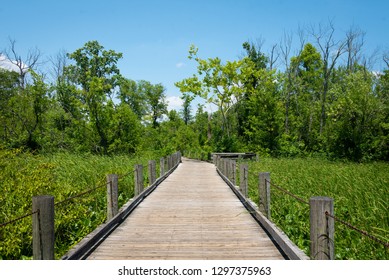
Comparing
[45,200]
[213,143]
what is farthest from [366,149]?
[45,200]

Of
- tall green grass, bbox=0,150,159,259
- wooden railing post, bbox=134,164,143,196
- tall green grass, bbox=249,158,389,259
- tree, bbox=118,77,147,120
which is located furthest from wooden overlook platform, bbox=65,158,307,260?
tree, bbox=118,77,147,120

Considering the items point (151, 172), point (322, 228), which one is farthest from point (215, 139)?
point (322, 228)

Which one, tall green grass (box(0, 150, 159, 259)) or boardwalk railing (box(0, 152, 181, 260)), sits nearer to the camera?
boardwalk railing (box(0, 152, 181, 260))

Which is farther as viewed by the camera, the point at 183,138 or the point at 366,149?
the point at 183,138

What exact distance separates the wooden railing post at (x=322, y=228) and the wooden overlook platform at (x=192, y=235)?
49cm

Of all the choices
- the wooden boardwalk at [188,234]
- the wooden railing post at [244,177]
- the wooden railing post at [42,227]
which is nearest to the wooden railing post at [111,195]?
the wooden boardwalk at [188,234]

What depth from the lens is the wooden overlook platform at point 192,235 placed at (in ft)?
17.6

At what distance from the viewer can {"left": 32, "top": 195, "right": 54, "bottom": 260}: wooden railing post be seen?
167 inches

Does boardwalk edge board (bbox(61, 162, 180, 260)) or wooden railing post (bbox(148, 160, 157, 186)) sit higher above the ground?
wooden railing post (bbox(148, 160, 157, 186))

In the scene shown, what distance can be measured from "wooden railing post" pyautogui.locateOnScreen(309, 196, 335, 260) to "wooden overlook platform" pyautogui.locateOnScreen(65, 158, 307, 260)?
0.49m

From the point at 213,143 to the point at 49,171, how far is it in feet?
75.3

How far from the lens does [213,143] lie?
115 feet

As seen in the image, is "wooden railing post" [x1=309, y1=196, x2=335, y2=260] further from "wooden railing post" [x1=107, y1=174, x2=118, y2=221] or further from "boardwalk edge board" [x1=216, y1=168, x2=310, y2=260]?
"wooden railing post" [x1=107, y1=174, x2=118, y2=221]

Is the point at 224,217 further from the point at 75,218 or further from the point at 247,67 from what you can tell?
the point at 247,67
